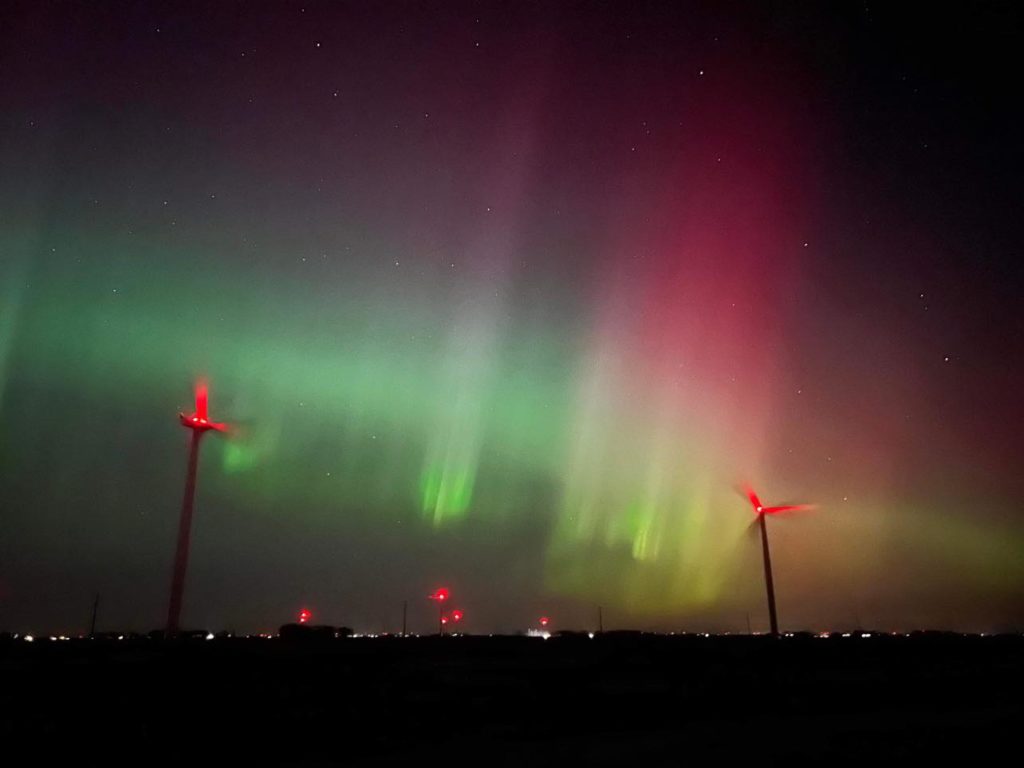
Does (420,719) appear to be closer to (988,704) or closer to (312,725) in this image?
(312,725)

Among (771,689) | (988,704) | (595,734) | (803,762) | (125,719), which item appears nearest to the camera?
(803,762)

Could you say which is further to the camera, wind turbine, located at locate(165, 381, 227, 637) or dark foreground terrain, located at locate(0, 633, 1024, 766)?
wind turbine, located at locate(165, 381, 227, 637)

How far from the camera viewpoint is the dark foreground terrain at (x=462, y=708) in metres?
18.7

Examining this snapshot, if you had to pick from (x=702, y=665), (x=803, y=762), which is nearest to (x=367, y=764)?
(x=803, y=762)

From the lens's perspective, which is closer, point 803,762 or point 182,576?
point 803,762

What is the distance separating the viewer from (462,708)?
2405 centimetres

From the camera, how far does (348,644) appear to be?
36.6 m

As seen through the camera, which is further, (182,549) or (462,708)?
(182,549)

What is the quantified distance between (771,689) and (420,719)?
55.4 feet

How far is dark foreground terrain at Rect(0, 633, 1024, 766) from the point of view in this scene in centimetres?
1867

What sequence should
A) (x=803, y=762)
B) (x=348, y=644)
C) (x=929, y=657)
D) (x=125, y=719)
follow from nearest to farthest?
1. (x=803, y=762)
2. (x=125, y=719)
3. (x=348, y=644)
4. (x=929, y=657)

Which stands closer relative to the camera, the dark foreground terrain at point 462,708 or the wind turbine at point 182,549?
the dark foreground terrain at point 462,708

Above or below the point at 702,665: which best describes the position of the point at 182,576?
above

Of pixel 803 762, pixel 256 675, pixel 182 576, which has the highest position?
pixel 182 576
